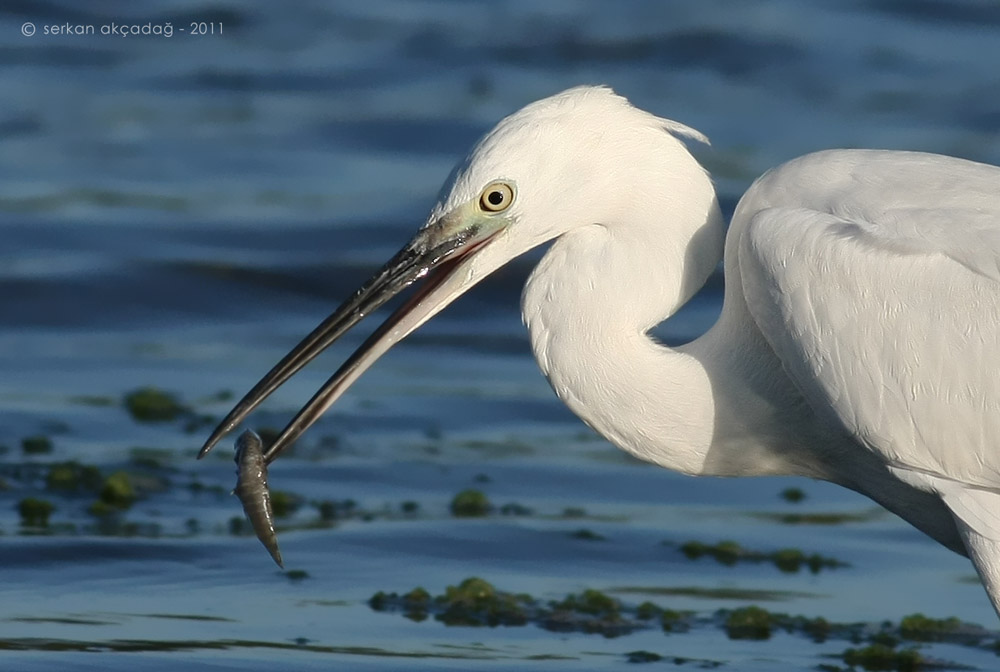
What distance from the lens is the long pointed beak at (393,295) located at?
5.39 metres

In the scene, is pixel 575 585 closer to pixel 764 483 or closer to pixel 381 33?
pixel 764 483

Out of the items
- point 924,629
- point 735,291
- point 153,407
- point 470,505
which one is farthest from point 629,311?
point 153,407

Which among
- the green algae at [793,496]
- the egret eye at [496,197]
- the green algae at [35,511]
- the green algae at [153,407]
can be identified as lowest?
the green algae at [35,511]

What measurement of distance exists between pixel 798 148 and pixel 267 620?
27.4 ft

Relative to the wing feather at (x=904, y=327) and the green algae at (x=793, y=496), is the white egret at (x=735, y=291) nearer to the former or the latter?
the wing feather at (x=904, y=327)

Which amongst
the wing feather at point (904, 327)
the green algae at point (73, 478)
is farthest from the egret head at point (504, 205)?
the green algae at point (73, 478)

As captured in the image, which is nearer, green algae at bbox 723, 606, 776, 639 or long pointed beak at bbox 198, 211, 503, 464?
long pointed beak at bbox 198, 211, 503, 464

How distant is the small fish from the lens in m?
5.36

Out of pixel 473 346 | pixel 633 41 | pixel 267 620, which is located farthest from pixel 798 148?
pixel 267 620

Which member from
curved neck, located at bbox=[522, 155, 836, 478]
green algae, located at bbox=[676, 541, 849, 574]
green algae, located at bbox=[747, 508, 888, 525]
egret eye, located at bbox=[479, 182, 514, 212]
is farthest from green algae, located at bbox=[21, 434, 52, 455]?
egret eye, located at bbox=[479, 182, 514, 212]

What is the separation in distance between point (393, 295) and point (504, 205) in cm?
46

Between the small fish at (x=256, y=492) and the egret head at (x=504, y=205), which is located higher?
the egret head at (x=504, y=205)

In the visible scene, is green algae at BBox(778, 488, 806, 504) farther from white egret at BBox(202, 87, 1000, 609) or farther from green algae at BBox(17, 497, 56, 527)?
green algae at BBox(17, 497, 56, 527)

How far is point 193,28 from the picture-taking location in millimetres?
17188
